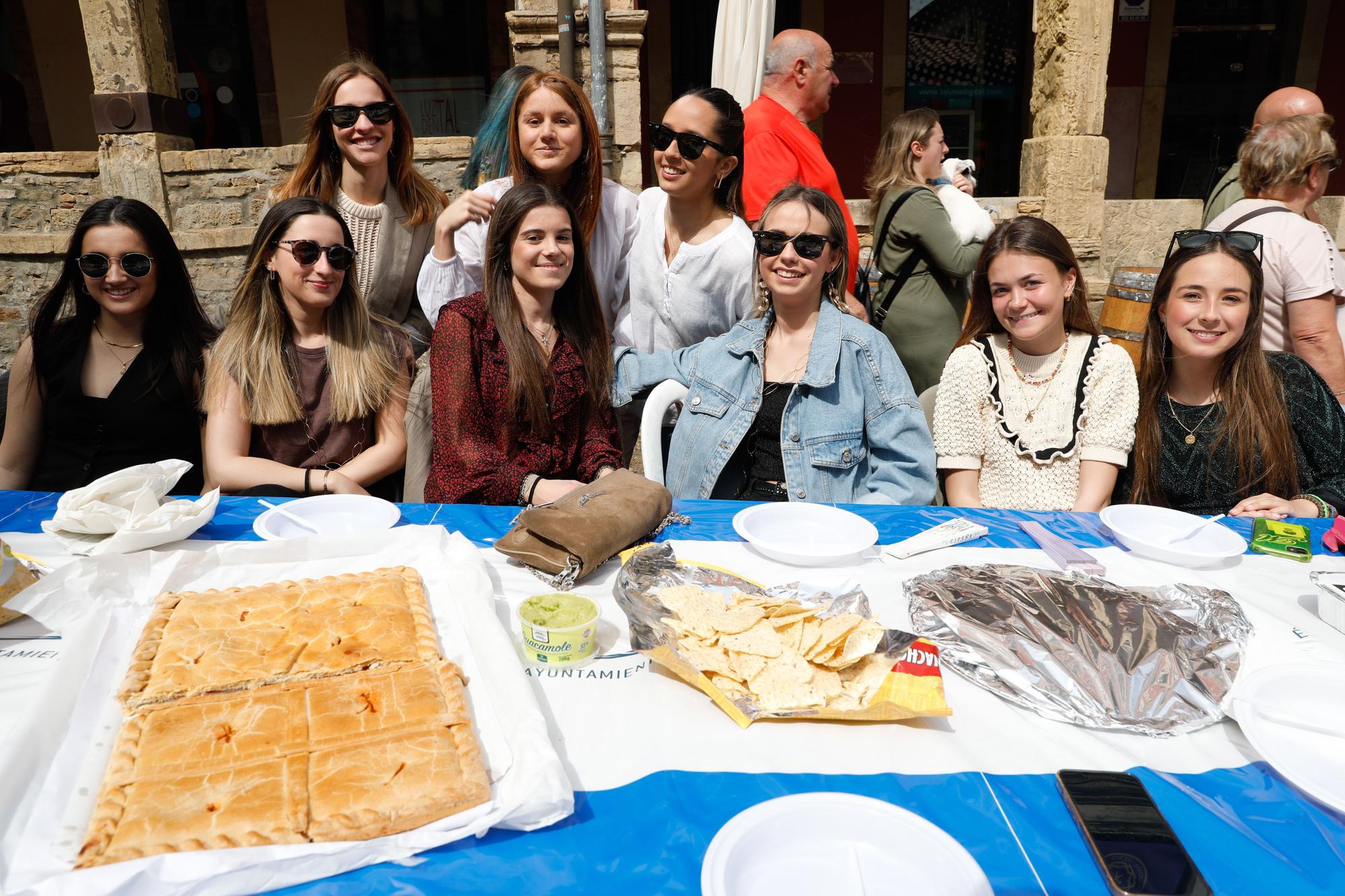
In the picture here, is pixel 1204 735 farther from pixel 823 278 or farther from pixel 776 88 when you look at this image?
pixel 776 88

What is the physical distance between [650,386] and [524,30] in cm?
388

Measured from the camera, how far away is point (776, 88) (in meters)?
4.43

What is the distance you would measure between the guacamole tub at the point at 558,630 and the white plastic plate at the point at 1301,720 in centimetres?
114

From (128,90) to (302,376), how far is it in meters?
4.90

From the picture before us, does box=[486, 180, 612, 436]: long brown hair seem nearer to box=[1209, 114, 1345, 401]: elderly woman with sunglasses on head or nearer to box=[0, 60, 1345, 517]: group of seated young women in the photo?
box=[0, 60, 1345, 517]: group of seated young women

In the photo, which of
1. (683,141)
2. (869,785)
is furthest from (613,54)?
(869,785)

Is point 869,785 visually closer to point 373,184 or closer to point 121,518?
point 121,518

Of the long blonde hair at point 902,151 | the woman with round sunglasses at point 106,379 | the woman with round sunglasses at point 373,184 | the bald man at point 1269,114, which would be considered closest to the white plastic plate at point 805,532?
the woman with round sunglasses at point 373,184

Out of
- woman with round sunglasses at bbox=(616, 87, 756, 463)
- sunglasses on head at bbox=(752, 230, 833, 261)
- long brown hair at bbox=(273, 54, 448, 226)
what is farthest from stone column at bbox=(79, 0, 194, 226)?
sunglasses on head at bbox=(752, 230, 833, 261)

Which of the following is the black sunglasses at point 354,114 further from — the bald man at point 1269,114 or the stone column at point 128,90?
the bald man at point 1269,114

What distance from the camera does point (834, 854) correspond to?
3.66ft

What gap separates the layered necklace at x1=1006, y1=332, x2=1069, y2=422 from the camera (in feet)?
9.23

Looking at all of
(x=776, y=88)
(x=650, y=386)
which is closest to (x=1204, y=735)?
(x=650, y=386)

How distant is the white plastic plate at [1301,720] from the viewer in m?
1.27
